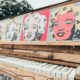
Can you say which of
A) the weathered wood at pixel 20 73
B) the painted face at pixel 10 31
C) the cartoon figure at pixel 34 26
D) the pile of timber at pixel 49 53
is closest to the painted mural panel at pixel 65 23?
the cartoon figure at pixel 34 26

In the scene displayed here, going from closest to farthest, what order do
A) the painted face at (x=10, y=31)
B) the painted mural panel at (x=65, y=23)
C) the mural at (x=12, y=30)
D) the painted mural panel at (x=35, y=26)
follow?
the painted mural panel at (x=65, y=23), the painted mural panel at (x=35, y=26), the mural at (x=12, y=30), the painted face at (x=10, y=31)

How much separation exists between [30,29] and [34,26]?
0.51 ft

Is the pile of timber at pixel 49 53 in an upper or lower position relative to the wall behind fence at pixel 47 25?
lower

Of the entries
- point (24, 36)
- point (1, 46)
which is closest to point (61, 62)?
point (24, 36)

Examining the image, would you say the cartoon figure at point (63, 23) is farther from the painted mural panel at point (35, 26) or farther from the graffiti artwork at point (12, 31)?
the graffiti artwork at point (12, 31)

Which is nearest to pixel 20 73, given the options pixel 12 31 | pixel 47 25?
pixel 47 25

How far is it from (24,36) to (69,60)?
2.06m

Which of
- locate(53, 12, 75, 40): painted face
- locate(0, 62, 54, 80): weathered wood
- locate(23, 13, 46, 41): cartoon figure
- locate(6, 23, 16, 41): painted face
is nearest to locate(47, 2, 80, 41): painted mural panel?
locate(53, 12, 75, 40): painted face

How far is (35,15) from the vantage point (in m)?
4.88

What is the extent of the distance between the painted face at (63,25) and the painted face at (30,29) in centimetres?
71

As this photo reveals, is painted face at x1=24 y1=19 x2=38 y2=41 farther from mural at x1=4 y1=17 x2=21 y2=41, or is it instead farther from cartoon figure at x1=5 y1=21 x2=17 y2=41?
cartoon figure at x1=5 y1=21 x2=17 y2=41

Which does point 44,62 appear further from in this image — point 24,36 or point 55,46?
point 24,36

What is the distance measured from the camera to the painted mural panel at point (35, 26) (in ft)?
14.7

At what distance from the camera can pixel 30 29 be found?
15.9ft
